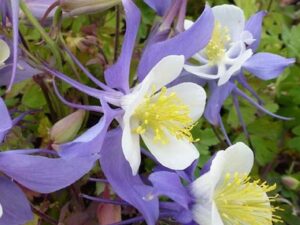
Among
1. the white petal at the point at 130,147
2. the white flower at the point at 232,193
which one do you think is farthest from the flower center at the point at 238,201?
the white petal at the point at 130,147

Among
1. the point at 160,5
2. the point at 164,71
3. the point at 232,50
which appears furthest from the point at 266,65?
the point at 164,71

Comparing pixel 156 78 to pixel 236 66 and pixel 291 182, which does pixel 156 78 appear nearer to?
pixel 236 66

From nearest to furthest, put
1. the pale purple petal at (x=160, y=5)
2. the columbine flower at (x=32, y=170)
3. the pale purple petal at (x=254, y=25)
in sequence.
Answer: the columbine flower at (x=32, y=170)
the pale purple petal at (x=160, y=5)
the pale purple petal at (x=254, y=25)

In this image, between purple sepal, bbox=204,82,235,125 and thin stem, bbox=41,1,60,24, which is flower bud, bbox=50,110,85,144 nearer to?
thin stem, bbox=41,1,60,24

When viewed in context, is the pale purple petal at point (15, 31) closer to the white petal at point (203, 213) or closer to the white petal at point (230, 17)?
the white petal at point (203, 213)

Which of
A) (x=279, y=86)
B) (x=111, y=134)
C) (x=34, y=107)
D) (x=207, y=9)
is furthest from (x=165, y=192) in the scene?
(x=279, y=86)

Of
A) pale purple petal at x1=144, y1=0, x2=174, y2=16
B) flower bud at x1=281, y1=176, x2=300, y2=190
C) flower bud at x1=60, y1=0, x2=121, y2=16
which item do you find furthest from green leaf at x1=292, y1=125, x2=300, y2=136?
flower bud at x1=60, y1=0, x2=121, y2=16
